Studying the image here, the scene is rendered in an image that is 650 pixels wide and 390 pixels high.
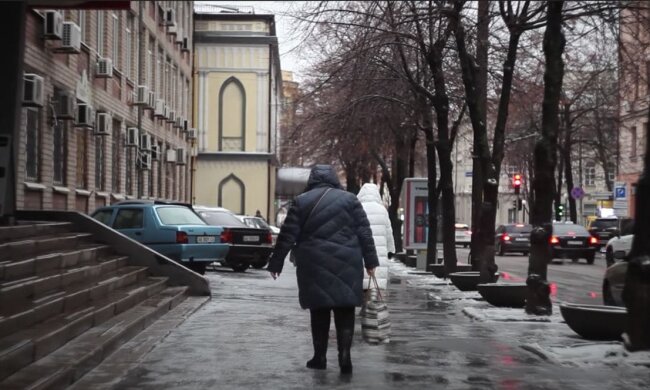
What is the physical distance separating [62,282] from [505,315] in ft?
19.9

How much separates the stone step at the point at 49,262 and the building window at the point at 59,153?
7595 mm

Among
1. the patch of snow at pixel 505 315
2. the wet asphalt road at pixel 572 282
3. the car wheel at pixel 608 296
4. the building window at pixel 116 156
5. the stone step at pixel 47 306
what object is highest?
the building window at pixel 116 156

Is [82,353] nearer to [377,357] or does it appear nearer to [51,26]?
[377,357]

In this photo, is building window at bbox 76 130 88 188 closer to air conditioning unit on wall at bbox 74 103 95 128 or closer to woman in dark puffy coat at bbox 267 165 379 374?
air conditioning unit on wall at bbox 74 103 95 128

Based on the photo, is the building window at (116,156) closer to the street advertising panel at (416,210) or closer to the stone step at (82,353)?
the street advertising panel at (416,210)

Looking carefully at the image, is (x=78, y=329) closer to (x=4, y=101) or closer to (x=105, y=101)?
(x=4, y=101)

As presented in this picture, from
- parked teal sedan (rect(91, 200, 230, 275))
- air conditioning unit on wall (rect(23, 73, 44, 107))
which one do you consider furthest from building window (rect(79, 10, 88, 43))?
air conditioning unit on wall (rect(23, 73, 44, 107))

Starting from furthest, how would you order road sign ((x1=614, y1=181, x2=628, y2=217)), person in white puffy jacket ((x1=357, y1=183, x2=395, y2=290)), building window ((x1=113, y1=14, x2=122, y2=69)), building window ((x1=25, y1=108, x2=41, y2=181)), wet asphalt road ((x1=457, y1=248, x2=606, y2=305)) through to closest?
1. road sign ((x1=614, y1=181, x2=628, y2=217))
2. building window ((x1=113, y1=14, x2=122, y2=69))
3. building window ((x1=25, y1=108, x2=41, y2=181))
4. wet asphalt road ((x1=457, y1=248, x2=606, y2=305))
5. person in white puffy jacket ((x1=357, y1=183, x2=395, y2=290))

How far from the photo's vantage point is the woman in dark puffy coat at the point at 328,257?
845 cm

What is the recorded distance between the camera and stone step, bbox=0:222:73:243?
1150 cm

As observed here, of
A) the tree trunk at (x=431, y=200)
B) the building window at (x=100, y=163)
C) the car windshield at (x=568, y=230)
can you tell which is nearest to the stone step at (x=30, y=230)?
the building window at (x=100, y=163)

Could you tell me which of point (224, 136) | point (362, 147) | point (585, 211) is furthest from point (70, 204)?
point (585, 211)

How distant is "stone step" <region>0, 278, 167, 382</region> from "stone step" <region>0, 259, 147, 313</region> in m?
0.24

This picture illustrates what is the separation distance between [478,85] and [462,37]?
1447 millimetres
